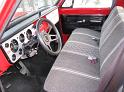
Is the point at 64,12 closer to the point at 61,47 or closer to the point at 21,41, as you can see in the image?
the point at 61,47

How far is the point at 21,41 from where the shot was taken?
6.92 ft

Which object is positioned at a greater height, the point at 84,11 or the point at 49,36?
the point at 49,36

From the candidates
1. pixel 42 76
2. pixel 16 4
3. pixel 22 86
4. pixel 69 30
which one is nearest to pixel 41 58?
pixel 42 76

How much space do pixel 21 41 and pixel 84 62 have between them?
713 mm

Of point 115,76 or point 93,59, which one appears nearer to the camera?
point 115,76

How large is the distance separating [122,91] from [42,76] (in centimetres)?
135

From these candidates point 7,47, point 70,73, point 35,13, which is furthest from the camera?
point 35,13

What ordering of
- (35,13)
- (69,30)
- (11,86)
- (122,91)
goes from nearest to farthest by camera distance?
(122,91) < (11,86) < (35,13) < (69,30)

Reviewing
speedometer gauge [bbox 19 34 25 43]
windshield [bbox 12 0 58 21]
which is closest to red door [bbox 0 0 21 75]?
speedometer gauge [bbox 19 34 25 43]

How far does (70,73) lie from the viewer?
2.00m

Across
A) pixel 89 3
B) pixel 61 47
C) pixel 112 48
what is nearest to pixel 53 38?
pixel 61 47

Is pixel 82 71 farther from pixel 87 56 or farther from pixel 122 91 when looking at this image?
pixel 122 91

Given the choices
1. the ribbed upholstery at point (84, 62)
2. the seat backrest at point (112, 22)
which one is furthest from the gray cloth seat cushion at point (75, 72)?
the seat backrest at point (112, 22)

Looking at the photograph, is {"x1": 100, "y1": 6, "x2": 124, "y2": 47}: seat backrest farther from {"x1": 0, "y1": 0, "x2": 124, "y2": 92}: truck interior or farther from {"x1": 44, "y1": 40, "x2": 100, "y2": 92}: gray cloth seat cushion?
{"x1": 44, "y1": 40, "x2": 100, "y2": 92}: gray cloth seat cushion
